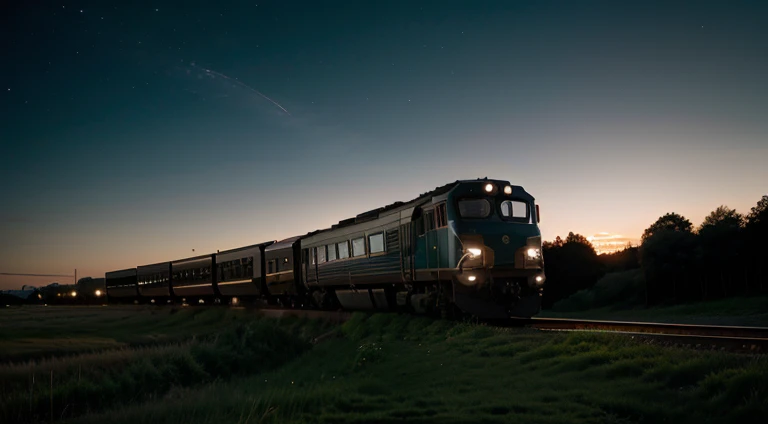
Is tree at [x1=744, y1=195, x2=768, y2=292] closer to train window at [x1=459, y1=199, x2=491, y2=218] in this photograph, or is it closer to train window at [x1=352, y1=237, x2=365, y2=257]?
train window at [x1=352, y1=237, x2=365, y2=257]

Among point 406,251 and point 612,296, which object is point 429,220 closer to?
point 406,251

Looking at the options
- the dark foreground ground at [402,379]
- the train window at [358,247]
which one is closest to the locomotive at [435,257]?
the train window at [358,247]

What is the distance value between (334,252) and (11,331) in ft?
80.4

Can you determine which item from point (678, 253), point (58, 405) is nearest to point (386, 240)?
point (58, 405)

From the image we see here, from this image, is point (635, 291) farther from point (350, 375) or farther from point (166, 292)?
point (350, 375)

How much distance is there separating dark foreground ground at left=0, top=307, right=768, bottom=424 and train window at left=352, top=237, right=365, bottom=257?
2.89 meters

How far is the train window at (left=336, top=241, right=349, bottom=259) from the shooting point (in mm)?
30281

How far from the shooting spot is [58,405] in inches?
754

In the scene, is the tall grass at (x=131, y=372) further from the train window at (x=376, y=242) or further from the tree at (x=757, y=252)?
the tree at (x=757, y=252)

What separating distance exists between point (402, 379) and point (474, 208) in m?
6.87

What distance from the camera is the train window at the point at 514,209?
69.3 ft

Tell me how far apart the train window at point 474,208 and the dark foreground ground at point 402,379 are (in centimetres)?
351

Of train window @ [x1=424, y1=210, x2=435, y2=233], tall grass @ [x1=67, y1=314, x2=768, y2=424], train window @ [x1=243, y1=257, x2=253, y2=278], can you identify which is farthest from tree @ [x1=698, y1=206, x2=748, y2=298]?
tall grass @ [x1=67, y1=314, x2=768, y2=424]

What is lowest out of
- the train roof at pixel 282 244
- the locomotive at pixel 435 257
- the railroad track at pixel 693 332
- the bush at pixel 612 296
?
the bush at pixel 612 296
